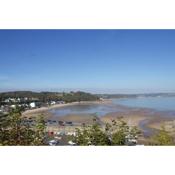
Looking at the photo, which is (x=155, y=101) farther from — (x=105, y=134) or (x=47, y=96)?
(x=47, y=96)

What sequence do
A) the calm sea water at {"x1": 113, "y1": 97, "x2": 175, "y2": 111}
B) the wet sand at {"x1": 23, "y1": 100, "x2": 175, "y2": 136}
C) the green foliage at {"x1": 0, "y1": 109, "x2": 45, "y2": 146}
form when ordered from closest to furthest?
1. the green foliage at {"x1": 0, "y1": 109, "x2": 45, "y2": 146}
2. the calm sea water at {"x1": 113, "y1": 97, "x2": 175, "y2": 111}
3. the wet sand at {"x1": 23, "y1": 100, "x2": 175, "y2": 136}

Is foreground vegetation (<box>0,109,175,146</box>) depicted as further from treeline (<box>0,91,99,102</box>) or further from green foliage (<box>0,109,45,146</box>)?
treeline (<box>0,91,99,102</box>)

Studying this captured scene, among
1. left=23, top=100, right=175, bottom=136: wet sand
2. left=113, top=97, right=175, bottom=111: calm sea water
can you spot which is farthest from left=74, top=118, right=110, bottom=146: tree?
left=23, top=100, right=175, bottom=136: wet sand

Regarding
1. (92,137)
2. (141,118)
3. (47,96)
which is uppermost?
(47,96)

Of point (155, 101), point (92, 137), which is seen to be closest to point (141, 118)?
point (155, 101)

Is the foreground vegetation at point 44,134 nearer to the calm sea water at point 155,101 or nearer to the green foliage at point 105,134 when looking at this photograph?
the green foliage at point 105,134
